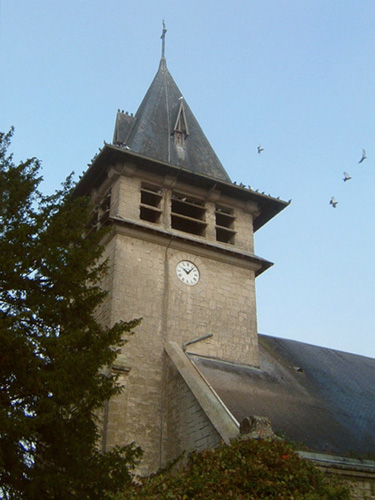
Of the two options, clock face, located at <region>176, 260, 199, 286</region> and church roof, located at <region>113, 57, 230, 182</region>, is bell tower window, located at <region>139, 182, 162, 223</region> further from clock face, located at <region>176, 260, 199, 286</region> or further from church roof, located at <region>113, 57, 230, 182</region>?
clock face, located at <region>176, 260, 199, 286</region>

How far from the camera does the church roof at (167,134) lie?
1881 cm

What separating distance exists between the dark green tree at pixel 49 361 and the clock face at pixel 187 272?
19.6 ft

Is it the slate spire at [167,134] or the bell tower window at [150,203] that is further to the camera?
the slate spire at [167,134]

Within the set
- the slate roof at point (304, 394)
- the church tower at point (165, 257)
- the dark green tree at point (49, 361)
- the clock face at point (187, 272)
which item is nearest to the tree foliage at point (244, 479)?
the dark green tree at point (49, 361)

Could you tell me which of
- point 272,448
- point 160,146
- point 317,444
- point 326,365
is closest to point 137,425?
point 317,444

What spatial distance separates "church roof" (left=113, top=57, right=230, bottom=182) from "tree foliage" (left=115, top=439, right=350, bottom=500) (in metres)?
9.46

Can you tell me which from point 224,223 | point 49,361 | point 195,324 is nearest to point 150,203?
point 224,223

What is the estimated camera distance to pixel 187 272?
16672mm

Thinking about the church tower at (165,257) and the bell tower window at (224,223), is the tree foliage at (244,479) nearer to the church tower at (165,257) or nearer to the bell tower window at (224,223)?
the church tower at (165,257)

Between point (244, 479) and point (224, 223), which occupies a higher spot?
point (224, 223)

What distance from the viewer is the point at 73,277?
391 inches

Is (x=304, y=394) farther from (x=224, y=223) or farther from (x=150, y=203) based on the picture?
(x=150, y=203)

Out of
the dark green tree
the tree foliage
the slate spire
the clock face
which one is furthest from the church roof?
the tree foliage

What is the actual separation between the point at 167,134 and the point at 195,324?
6.53 m
